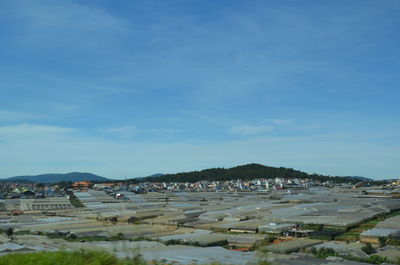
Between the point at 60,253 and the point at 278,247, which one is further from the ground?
the point at 60,253

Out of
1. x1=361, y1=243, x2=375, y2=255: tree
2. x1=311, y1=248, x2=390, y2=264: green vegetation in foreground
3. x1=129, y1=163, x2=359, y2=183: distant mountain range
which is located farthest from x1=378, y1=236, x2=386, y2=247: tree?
x1=129, y1=163, x2=359, y2=183: distant mountain range

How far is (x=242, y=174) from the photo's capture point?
7325 centimetres

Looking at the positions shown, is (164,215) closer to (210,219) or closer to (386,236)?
(210,219)

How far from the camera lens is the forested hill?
72.4 metres

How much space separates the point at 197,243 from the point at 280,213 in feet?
34.7

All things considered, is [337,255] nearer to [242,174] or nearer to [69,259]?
[69,259]

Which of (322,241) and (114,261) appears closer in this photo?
(114,261)

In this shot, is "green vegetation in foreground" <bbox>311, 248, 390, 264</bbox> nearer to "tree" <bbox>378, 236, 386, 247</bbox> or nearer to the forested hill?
"tree" <bbox>378, 236, 386, 247</bbox>

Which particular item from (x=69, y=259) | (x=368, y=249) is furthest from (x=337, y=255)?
(x=69, y=259)

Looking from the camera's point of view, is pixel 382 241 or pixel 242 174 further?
pixel 242 174

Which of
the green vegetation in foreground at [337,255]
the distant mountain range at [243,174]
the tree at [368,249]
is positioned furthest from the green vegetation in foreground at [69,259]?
the distant mountain range at [243,174]

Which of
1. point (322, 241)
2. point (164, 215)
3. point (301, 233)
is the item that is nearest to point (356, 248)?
point (322, 241)

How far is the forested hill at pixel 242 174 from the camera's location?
7244 centimetres

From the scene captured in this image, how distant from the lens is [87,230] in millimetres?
17875
